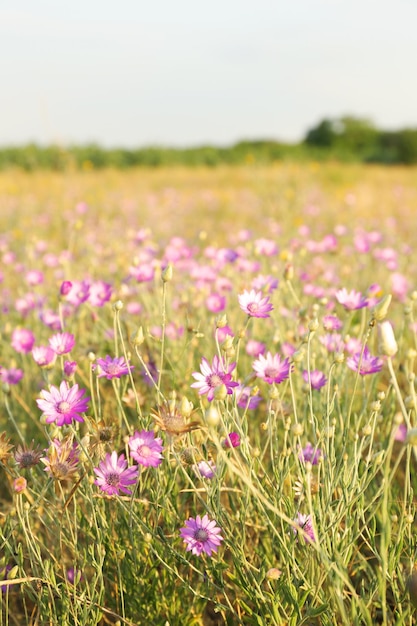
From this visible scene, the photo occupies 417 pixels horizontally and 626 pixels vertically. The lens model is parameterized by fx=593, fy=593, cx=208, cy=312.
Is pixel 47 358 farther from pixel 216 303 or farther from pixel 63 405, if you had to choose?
pixel 216 303

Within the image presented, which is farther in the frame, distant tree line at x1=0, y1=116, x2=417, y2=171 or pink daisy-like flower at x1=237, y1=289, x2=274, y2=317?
distant tree line at x1=0, y1=116, x2=417, y2=171

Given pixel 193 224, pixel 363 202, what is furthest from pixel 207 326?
pixel 363 202

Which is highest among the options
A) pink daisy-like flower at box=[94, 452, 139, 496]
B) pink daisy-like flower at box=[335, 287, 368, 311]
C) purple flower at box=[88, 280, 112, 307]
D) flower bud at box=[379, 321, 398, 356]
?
flower bud at box=[379, 321, 398, 356]

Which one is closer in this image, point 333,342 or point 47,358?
point 47,358

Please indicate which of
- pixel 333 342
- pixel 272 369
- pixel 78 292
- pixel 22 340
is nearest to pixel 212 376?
pixel 272 369

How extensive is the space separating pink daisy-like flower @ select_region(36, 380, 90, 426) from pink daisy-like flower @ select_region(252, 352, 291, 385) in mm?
401

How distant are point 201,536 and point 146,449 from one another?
23 centimetres

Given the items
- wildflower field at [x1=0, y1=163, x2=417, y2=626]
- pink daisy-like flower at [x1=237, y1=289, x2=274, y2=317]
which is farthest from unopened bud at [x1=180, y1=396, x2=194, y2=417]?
pink daisy-like flower at [x1=237, y1=289, x2=274, y2=317]

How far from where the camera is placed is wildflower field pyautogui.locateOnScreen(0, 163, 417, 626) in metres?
1.19

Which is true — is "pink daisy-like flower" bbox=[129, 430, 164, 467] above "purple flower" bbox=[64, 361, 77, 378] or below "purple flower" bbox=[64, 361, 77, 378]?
below

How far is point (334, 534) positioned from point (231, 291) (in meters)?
1.58

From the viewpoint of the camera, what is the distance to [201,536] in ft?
4.05

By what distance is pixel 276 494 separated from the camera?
1259 millimetres

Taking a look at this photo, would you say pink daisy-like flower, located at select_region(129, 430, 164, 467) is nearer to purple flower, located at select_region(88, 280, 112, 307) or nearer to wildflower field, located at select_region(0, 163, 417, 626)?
wildflower field, located at select_region(0, 163, 417, 626)
